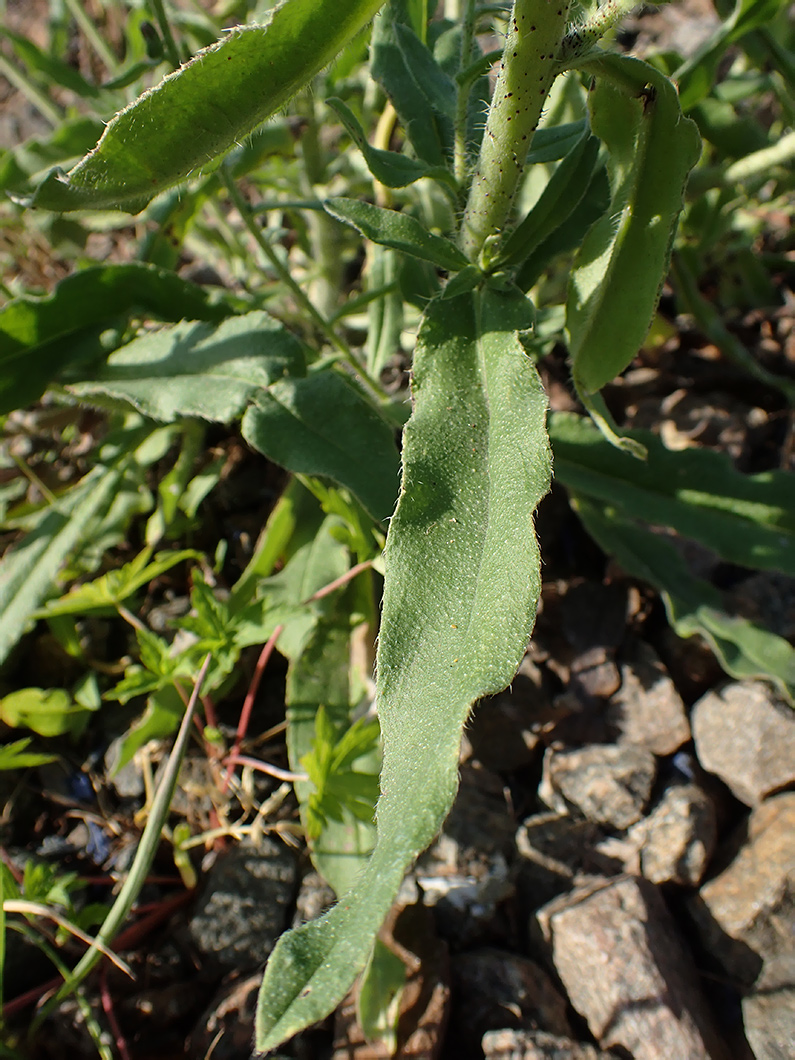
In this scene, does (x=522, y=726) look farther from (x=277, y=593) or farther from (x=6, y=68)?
(x=6, y=68)

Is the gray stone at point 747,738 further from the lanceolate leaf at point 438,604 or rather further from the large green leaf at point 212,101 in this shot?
the large green leaf at point 212,101

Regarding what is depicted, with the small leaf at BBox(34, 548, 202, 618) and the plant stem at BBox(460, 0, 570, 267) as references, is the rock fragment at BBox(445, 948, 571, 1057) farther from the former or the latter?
the plant stem at BBox(460, 0, 570, 267)

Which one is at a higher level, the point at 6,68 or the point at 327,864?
the point at 6,68

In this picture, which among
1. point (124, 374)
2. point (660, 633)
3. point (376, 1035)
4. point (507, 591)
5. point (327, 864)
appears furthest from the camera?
point (660, 633)

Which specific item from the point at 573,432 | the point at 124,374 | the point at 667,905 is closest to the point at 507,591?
the point at 573,432

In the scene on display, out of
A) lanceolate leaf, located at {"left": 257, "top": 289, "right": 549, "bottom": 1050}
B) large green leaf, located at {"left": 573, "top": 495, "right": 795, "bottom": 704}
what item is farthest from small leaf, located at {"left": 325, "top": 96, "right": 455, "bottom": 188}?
large green leaf, located at {"left": 573, "top": 495, "right": 795, "bottom": 704}

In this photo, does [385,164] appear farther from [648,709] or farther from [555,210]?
[648,709]

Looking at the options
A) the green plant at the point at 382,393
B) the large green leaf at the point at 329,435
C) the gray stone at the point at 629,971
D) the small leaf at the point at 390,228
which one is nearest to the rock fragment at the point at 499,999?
the gray stone at the point at 629,971
